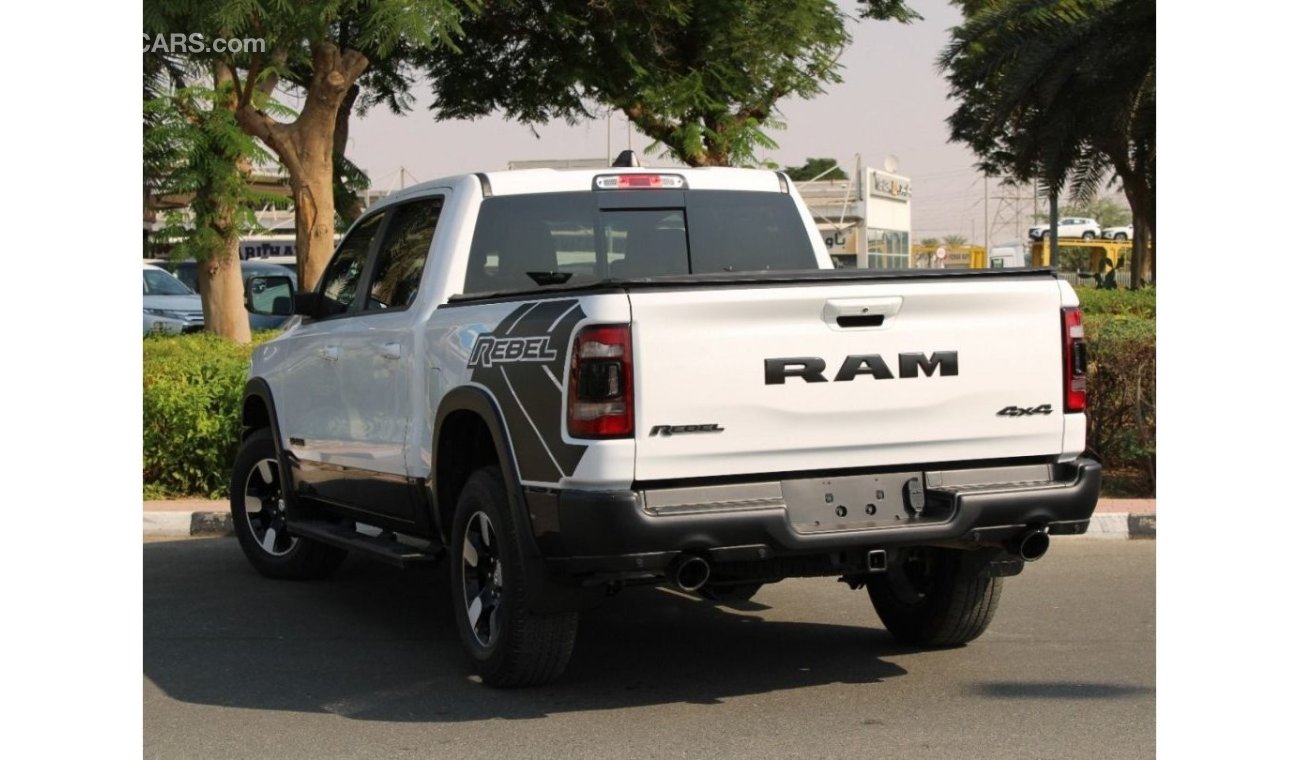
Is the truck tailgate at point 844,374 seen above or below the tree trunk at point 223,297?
below

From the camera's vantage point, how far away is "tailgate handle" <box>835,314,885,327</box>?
19.1 feet

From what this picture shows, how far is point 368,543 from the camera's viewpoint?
7277 mm

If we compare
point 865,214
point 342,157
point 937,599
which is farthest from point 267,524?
point 865,214

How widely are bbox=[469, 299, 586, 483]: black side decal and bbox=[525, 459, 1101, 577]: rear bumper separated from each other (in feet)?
0.41

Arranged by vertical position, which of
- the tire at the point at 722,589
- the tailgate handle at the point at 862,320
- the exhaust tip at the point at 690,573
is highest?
the tailgate handle at the point at 862,320

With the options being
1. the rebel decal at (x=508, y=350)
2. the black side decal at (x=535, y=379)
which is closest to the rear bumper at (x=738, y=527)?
the black side decal at (x=535, y=379)

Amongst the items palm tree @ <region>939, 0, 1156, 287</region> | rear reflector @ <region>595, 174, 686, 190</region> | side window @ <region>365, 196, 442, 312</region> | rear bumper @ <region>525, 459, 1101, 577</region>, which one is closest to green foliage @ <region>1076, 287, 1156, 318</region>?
palm tree @ <region>939, 0, 1156, 287</region>

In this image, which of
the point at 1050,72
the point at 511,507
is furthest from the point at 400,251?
the point at 1050,72

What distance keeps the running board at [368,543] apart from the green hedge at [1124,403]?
18.9 feet

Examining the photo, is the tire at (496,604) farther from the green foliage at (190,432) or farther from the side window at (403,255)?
the green foliage at (190,432)

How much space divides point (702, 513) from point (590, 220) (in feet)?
6.94

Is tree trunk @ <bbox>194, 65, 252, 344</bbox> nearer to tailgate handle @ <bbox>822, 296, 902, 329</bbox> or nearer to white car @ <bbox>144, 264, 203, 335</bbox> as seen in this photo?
white car @ <bbox>144, 264, 203, 335</bbox>

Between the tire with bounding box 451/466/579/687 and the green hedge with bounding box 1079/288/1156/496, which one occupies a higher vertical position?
the green hedge with bounding box 1079/288/1156/496

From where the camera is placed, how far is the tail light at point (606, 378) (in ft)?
18.2
